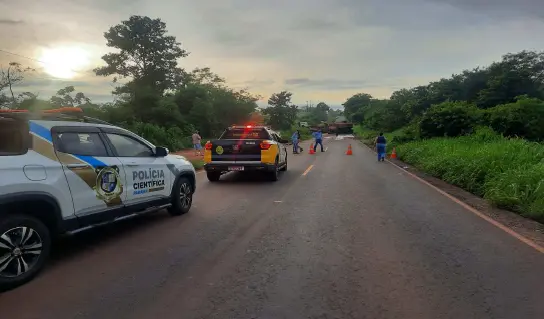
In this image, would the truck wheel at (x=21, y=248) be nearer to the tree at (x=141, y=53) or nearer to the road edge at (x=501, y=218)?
the road edge at (x=501, y=218)

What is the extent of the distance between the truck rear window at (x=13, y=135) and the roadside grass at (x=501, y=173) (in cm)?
835

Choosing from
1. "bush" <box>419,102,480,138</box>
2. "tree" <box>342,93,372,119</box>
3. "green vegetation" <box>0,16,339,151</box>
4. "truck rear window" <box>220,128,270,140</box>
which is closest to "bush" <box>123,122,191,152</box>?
"green vegetation" <box>0,16,339,151</box>

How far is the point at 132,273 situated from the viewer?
486cm

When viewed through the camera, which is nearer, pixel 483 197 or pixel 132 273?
pixel 132 273

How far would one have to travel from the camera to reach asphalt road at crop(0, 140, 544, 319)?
3953 mm

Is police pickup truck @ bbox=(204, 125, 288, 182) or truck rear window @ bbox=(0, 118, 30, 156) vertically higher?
truck rear window @ bbox=(0, 118, 30, 156)

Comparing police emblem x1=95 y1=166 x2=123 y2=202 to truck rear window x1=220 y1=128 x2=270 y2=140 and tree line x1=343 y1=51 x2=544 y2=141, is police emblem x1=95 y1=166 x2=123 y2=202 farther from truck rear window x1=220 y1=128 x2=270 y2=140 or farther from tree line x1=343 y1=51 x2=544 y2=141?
tree line x1=343 y1=51 x2=544 y2=141

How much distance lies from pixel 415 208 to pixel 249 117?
41.4 m

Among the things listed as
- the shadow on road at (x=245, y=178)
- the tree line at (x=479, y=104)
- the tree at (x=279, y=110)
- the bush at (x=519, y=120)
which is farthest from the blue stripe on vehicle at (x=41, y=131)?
the tree at (x=279, y=110)

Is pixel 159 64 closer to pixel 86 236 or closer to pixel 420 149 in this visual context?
pixel 420 149

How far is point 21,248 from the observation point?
4.59 metres

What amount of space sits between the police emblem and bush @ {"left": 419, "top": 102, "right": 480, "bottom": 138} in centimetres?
2380

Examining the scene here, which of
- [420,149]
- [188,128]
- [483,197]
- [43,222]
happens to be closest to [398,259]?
[43,222]

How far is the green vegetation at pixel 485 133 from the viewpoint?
32.2ft
